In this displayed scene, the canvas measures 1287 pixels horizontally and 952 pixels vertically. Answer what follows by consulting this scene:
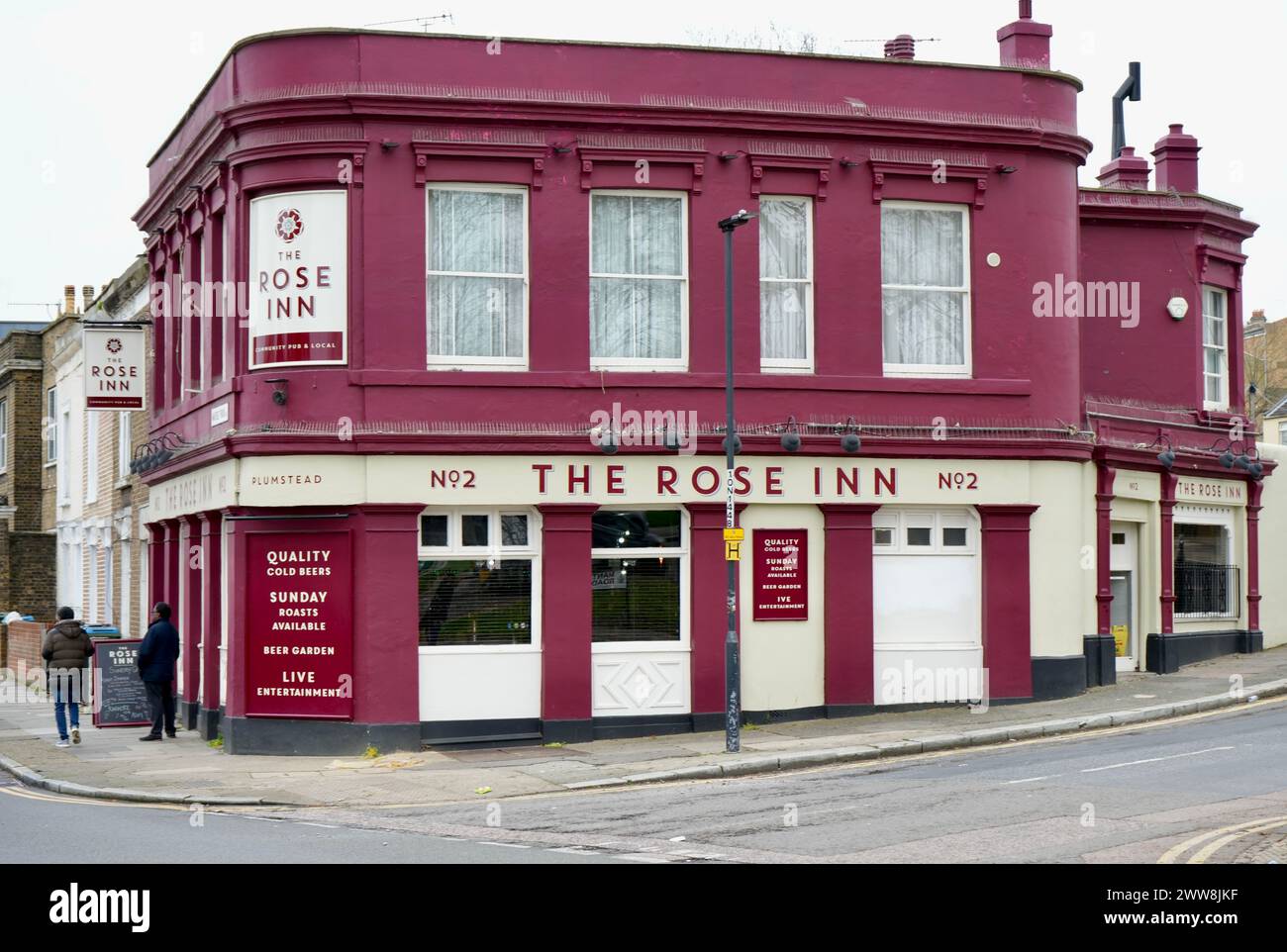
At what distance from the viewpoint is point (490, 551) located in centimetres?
2166

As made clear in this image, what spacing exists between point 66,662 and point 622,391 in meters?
8.61

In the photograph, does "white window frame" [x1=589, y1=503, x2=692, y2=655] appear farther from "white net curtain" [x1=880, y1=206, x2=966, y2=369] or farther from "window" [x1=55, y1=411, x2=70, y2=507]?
"window" [x1=55, y1=411, x2=70, y2=507]

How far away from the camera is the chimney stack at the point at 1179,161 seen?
2953cm

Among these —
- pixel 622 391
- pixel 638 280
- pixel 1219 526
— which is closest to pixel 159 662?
pixel 622 391

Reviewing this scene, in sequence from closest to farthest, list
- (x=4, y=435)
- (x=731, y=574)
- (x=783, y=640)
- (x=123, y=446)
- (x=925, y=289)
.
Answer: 1. (x=731, y=574)
2. (x=783, y=640)
3. (x=925, y=289)
4. (x=123, y=446)
5. (x=4, y=435)

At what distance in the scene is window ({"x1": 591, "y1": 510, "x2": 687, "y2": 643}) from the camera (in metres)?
22.0

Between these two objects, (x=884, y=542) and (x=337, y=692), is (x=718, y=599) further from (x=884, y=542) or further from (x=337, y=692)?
(x=337, y=692)

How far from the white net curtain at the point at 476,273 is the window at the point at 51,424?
22899 millimetres

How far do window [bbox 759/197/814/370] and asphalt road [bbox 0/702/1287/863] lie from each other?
628cm

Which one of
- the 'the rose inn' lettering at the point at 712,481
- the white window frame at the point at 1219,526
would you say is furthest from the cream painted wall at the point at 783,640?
the white window frame at the point at 1219,526

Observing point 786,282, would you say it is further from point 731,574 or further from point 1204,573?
point 1204,573

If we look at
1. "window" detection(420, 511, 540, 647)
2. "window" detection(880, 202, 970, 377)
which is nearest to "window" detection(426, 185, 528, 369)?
"window" detection(420, 511, 540, 647)
